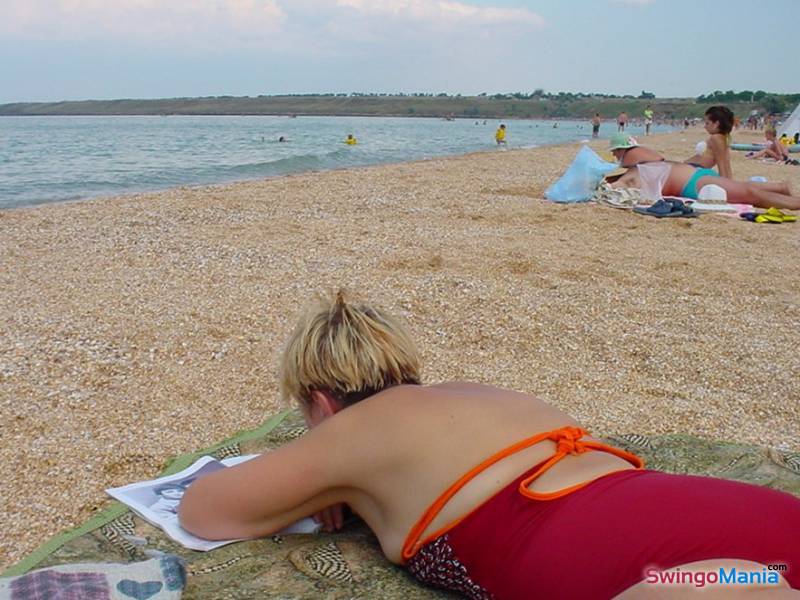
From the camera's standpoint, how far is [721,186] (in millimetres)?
9805

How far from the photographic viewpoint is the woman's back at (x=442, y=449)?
1794mm

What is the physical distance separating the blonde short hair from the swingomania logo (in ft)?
2.76

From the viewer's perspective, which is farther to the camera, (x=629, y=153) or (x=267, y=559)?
(x=629, y=153)

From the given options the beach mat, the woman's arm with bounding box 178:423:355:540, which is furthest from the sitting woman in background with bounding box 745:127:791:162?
the woman's arm with bounding box 178:423:355:540

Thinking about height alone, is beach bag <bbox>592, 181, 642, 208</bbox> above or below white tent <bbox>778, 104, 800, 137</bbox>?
below

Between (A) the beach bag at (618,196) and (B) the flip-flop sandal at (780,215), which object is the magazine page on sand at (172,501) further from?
(B) the flip-flop sandal at (780,215)

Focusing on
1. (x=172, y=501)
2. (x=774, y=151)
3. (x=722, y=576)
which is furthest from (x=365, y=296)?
(x=774, y=151)

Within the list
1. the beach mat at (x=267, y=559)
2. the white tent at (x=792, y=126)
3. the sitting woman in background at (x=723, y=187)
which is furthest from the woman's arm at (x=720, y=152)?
the white tent at (x=792, y=126)

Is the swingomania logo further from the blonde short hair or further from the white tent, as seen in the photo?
the white tent

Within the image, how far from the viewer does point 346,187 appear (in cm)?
1239

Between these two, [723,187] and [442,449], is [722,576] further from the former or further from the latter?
[723,187]

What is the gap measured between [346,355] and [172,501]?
1096 mm

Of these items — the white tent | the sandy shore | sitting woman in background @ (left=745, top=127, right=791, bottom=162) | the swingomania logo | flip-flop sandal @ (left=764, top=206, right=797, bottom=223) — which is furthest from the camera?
the white tent

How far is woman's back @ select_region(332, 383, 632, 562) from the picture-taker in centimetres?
179
